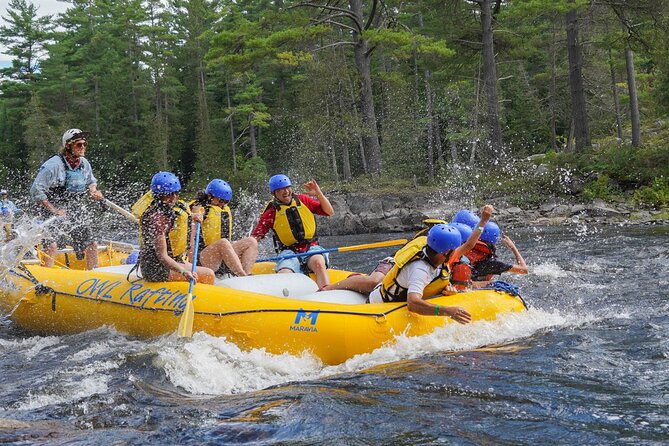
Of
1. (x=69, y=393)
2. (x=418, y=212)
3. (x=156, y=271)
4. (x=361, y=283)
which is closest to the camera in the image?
(x=69, y=393)

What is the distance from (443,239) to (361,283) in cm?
137

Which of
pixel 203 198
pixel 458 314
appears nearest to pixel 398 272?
pixel 458 314

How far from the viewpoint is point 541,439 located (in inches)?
155

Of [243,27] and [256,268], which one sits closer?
[256,268]

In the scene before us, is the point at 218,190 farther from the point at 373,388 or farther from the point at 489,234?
the point at 373,388

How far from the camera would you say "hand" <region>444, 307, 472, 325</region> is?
225 inches

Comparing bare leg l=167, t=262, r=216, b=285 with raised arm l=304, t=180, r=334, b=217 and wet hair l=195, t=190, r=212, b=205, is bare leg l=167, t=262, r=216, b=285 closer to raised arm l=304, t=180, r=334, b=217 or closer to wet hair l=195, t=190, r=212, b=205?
wet hair l=195, t=190, r=212, b=205

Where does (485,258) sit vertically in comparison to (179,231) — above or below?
below

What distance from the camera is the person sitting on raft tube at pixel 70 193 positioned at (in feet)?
27.0

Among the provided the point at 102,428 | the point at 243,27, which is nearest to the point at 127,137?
the point at 243,27

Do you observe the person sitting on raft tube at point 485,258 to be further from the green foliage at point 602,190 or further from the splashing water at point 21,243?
the green foliage at point 602,190

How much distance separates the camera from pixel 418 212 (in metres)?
21.0

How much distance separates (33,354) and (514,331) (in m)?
4.95

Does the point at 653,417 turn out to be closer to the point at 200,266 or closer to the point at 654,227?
the point at 200,266
